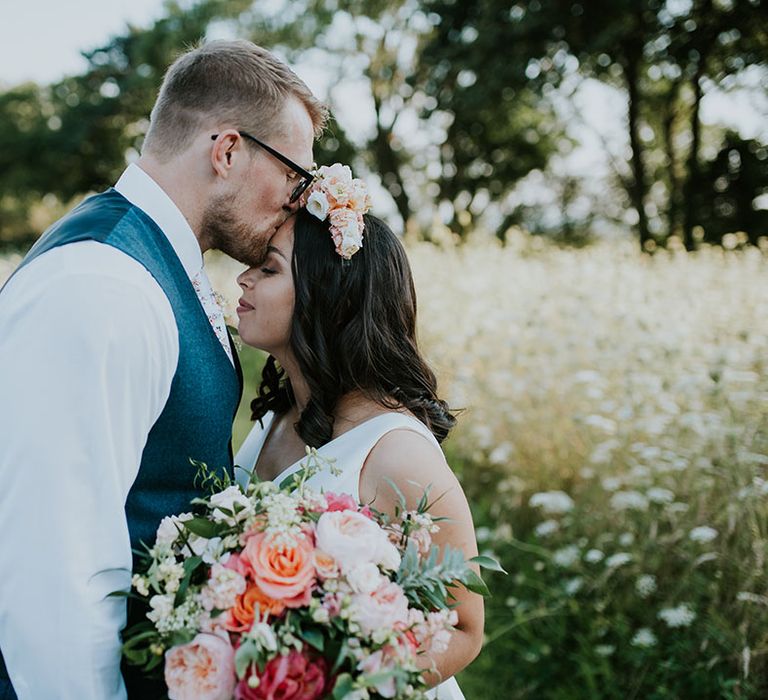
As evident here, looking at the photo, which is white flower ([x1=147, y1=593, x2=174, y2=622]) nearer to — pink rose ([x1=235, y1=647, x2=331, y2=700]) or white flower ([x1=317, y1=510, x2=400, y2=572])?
pink rose ([x1=235, y1=647, x2=331, y2=700])

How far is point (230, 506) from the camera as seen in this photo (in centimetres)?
171

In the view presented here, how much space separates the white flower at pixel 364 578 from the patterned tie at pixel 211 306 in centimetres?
82

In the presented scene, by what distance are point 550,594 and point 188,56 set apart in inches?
140

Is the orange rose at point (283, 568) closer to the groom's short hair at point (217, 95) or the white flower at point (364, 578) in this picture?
the white flower at point (364, 578)

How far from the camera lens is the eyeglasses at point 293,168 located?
2.35 m

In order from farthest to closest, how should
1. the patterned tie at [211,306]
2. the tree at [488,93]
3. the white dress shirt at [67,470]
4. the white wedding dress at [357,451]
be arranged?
the tree at [488,93], the white wedding dress at [357,451], the patterned tie at [211,306], the white dress shirt at [67,470]

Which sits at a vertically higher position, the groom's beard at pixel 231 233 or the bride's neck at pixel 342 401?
the groom's beard at pixel 231 233

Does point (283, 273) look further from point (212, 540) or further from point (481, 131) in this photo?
point (481, 131)

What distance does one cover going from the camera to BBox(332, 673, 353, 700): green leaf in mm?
1504

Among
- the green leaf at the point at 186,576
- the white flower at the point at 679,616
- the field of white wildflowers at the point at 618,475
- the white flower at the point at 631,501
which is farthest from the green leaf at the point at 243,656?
the white flower at the point at 631,501

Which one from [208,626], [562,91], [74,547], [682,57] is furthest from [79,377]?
[562,91]

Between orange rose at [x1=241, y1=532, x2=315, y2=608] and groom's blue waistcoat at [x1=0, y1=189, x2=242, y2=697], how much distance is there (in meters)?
0.43

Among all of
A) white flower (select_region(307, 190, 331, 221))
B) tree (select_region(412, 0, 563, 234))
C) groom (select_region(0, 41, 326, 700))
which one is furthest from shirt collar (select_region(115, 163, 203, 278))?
tree (select_region(412, 0, 563, 234))

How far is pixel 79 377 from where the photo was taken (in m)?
1.59
